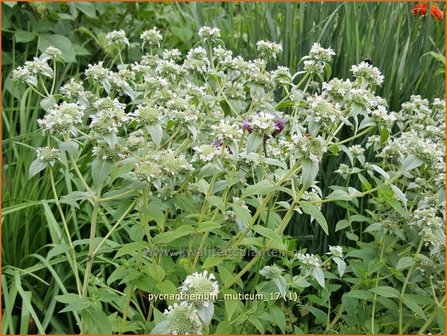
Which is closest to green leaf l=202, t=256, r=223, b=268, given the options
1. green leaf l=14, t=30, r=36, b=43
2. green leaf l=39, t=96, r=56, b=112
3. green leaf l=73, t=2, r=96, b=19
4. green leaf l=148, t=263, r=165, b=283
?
green leaf l=148, t=263, r=165, b=283

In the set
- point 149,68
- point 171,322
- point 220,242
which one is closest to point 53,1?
point 149,68

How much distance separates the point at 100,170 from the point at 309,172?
1.47ft

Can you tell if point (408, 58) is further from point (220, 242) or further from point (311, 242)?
point (220, 242)

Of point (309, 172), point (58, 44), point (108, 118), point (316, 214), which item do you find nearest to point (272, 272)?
point (316, 214)

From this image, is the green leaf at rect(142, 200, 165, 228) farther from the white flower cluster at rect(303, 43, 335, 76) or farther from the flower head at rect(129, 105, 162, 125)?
the white flower cluster at rect(303, 43, 335, 76)

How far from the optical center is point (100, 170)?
4.11 feet

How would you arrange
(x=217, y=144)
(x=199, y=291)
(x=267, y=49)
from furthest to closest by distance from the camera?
(x=267, y=49) < (x=217, y=144) < (x=199, y=291)

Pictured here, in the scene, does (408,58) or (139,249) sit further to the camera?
(408,58)

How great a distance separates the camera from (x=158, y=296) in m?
1.42

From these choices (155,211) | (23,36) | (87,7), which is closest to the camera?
(155,211)

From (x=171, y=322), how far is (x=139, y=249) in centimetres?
34

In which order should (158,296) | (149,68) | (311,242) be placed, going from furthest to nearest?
(311,242), (149,68), (158,296)

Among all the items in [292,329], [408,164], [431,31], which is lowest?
[292,329]

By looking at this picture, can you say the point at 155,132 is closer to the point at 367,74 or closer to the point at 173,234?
the point at 173,234
